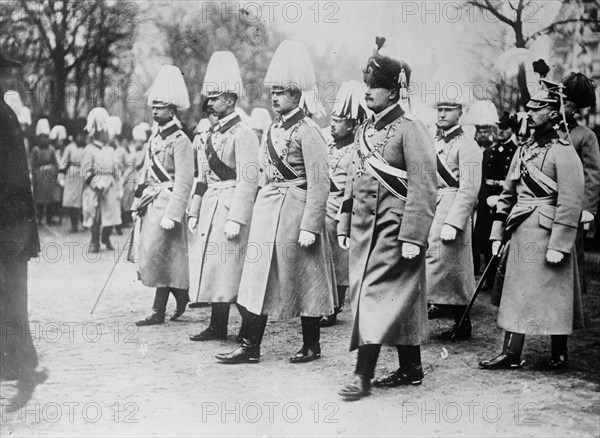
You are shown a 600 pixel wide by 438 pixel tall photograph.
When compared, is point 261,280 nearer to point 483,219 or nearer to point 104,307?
point 104,307

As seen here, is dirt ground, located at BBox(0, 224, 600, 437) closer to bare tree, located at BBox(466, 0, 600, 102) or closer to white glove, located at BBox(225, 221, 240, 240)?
white glove, located at BBox(225, 221, 240, 240)

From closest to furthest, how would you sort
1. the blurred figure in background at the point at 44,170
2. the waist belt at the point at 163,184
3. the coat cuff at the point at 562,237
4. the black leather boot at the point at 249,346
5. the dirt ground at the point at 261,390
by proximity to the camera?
the dirt ground at the point at 261,390, the coat cuff at the point at 562,237, the black leather boot at the point at 249,346, the blurred figure in background at the point at 44,170, the waist belt at the point at 163,184

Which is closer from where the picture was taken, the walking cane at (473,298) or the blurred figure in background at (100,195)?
the walking cane at (473,298)

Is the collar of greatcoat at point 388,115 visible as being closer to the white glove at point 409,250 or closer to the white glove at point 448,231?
the white glove at point 409,250

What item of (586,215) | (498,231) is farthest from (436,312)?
(586,215)

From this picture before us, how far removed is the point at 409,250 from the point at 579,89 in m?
1.70

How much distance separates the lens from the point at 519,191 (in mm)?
4852

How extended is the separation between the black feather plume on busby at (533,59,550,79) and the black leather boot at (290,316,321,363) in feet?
7.09

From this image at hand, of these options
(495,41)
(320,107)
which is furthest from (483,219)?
(495,41)

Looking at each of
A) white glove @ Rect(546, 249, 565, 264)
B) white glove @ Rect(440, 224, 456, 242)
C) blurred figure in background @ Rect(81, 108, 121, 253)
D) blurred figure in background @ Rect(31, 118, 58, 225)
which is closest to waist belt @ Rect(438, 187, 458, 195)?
white glove @ Rect(440, 224, 456, 242)

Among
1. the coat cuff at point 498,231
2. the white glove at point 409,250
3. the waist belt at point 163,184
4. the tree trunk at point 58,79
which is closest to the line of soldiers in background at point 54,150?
the tree trunk at point 58,79

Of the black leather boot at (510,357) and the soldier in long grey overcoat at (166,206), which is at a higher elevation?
the soldier in long grey overcoat at (166,206)

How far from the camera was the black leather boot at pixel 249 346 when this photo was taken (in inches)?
192

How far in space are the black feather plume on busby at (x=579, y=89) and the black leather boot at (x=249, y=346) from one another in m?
2.42
